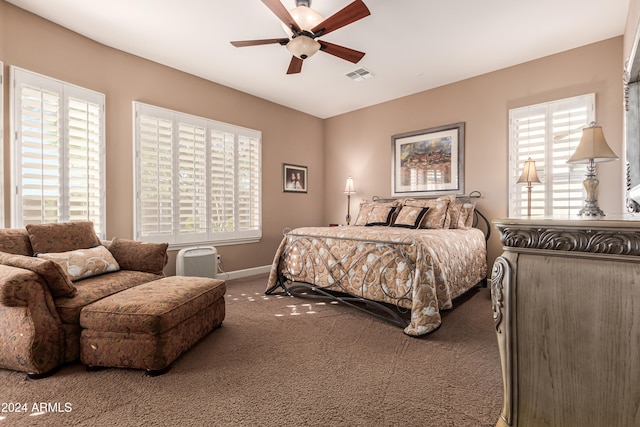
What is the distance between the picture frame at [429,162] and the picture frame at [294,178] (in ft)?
5.34

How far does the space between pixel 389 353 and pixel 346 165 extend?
13.2 feet

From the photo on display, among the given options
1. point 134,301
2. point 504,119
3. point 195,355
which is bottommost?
point 195,355

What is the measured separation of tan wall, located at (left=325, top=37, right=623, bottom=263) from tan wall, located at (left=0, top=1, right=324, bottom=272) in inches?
26.7

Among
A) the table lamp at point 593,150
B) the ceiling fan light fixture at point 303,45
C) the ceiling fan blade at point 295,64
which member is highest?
the ceiling fan blade at point 295,64

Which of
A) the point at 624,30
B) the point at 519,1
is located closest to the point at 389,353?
the point at 519,1

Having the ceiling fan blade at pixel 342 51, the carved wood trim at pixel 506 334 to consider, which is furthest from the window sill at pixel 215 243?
the carved wood trim at pixel 506 334

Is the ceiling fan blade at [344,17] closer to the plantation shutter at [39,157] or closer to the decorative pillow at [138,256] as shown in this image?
the decorative pillow at [138,256]

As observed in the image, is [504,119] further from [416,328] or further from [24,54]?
[24,54]

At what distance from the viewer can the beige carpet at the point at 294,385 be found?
153 centimetres

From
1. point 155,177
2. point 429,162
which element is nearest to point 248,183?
point 155,177

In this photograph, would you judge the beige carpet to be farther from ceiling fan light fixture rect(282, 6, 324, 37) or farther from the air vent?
the air vent

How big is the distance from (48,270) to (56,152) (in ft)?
5.60

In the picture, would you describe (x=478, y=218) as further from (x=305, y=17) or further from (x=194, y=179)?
(x=194, y=179)

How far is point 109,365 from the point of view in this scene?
1.94 meters
